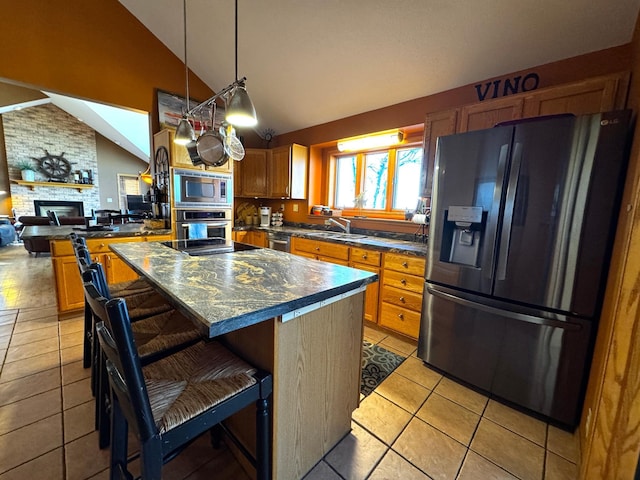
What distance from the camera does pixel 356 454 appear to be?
4.34 feet

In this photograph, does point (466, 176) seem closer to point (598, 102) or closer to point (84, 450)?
point (598, 102)

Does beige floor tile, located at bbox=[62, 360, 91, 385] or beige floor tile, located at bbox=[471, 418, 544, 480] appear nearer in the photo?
beige floor tile, located at bbox=[471, 418, 544, 480]

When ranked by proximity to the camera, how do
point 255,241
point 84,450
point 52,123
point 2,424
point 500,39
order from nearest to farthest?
point 84,450 < point 2,424 < point 500,39 < point 255,241 < point 52,123

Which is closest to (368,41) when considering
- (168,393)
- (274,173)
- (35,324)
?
(274,173)

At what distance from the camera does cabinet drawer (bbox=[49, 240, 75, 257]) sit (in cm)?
246

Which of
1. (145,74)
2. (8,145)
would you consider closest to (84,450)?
(145,74)

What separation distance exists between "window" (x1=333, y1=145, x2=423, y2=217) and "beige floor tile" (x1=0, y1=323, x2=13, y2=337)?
142 inches

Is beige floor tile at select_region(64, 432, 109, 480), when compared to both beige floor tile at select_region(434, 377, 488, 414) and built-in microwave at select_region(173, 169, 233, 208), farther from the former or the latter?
built-in microwave at select_region(173, 169, 233, 208)

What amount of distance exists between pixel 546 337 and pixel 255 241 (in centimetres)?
335

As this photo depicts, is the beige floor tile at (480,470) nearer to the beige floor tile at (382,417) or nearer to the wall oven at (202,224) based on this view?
the beige floor tile at (382,417)

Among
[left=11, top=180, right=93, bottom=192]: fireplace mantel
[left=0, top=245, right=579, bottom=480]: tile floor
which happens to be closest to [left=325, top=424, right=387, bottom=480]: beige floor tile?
[left=0, top=245, right=579, bottom=480]: tile floor

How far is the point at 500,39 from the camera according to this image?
1999 mm

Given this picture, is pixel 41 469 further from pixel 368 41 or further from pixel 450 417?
pixel 368 41

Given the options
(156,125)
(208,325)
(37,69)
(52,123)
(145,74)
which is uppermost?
(52,123)
